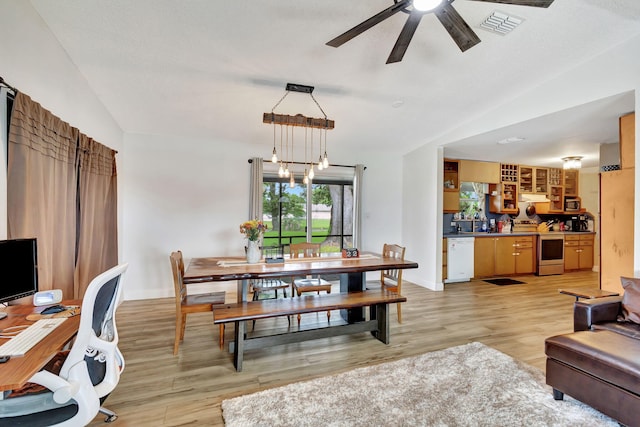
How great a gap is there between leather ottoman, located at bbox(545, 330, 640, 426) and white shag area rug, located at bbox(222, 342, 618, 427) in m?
0.18

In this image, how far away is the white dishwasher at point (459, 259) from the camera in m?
5.66

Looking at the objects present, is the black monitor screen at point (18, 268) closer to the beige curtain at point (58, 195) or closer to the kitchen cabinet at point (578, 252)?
the beige curtain at point (58, 195)

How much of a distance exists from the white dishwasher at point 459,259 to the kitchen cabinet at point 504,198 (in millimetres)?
1362

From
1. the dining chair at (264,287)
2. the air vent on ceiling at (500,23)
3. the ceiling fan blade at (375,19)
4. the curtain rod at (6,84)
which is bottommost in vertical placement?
the dining chair at (264,287)

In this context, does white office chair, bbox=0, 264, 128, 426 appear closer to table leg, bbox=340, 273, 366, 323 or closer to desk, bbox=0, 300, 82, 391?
desk, bbox=0, 300, 82, 391

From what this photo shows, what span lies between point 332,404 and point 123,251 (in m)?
3.92

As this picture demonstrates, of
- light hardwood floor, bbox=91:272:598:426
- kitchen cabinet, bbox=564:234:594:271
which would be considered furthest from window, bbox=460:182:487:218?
light hardwood floor, bbox=91:272:598:426

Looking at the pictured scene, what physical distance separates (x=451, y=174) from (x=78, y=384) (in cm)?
629

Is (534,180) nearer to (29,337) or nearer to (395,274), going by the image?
(395,274)

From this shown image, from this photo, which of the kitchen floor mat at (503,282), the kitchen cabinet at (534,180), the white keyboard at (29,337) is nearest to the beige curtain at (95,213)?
the white keyboard at (29,337)

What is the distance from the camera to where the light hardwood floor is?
2.13 meters

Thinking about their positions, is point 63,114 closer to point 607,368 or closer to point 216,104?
point 216,104

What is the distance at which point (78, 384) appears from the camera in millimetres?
1291

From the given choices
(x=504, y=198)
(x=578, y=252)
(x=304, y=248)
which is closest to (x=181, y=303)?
(x=304, y=248)
